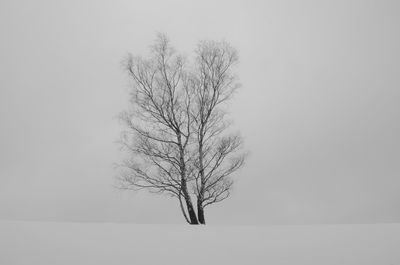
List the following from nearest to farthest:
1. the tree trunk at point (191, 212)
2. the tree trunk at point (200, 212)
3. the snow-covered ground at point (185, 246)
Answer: the snow-covered ground at point (185, 246), the tree trunk at point (191, 212), the tree trunk at point (200, 212)

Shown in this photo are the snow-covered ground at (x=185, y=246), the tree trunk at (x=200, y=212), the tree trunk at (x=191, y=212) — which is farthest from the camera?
the tree trunk at (x=200, y=212)

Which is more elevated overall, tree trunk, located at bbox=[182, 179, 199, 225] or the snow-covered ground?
tree trunk, located at bbox=[182, 179, 199, 225]

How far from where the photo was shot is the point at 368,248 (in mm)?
6977

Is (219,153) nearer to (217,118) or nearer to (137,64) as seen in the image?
(217,118)

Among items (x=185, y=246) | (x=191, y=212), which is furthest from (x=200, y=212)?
(x=185, y=246)

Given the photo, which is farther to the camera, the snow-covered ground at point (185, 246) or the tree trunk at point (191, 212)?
the tree trunk at point (191, 212)

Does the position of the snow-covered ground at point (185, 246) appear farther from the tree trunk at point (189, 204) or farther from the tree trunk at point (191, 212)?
the tree trunk at point (191, 212)

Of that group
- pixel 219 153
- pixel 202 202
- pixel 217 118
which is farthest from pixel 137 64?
pixel 202 202

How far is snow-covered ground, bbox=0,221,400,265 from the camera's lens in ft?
18.5

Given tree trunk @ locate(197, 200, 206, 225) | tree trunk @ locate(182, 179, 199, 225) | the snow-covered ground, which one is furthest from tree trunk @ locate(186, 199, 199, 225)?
the snow-covered ground

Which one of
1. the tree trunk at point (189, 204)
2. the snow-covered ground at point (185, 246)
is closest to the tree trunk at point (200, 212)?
the tree trunk at point (189, 204)

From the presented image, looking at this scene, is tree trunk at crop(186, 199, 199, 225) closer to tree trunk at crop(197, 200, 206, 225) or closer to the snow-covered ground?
tree trunk at crop(197, 200, 206, 225)

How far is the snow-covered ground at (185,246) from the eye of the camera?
5.65 meters

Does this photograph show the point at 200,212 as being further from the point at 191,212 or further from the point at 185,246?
the point at 185,246
